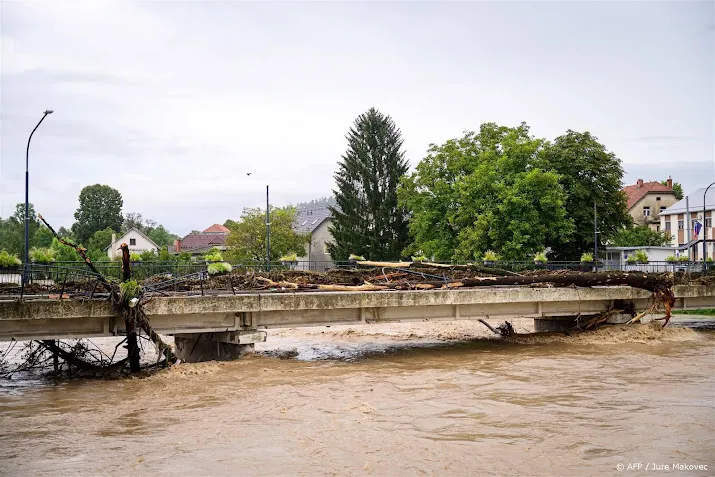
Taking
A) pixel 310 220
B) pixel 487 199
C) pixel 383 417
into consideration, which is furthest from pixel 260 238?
pixel 383 417

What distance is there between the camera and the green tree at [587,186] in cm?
4659

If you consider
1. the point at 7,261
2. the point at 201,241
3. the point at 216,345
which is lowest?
the point at 216,345

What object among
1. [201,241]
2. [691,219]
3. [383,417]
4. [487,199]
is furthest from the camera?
[201,241]

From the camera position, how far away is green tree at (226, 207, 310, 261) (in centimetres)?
5981

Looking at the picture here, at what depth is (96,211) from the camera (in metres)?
101

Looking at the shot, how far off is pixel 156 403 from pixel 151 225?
113 metres

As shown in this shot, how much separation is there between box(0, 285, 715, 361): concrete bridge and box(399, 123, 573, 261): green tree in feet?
49.5

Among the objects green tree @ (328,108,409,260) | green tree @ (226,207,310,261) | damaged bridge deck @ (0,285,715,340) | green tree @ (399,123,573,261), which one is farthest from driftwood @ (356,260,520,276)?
green tree @ (226,207,310,261)

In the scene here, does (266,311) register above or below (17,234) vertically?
below

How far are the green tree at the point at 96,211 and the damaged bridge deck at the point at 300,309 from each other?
85272mm

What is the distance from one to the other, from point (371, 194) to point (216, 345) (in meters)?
36.9

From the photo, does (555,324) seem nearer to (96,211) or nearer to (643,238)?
(643,238)

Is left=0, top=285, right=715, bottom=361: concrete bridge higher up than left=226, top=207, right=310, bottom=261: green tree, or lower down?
lower down

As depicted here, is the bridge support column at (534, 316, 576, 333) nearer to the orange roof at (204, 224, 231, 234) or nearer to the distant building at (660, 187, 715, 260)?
the distant building at (660, 187, 715, 260)
